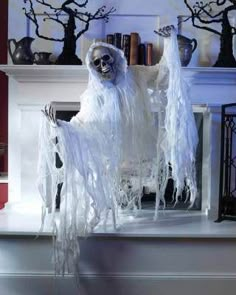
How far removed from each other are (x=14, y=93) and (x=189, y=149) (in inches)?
55.2

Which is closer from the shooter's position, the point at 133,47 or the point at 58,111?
the point at 133,47

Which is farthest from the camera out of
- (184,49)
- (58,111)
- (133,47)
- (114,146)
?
(58,111)

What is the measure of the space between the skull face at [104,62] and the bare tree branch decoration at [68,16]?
0.44m

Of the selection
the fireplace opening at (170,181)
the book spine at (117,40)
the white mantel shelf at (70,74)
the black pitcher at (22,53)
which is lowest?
the fireplace opening at (170,181)

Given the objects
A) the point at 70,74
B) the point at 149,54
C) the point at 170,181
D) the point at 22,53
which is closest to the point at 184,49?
the point at 149,54

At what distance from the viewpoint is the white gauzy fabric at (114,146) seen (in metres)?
2.30

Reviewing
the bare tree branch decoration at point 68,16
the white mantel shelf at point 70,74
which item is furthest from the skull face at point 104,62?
the bare tree branch decoration at point 68,16

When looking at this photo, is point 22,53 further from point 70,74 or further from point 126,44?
point 126,44

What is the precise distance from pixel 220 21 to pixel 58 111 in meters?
1.31

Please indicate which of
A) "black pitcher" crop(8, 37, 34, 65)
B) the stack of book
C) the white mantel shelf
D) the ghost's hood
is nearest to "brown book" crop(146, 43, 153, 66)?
the stack of book

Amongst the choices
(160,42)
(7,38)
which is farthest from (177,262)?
(7,38)

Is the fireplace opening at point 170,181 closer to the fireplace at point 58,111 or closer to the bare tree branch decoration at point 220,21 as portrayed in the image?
the fireplace at point 58,111

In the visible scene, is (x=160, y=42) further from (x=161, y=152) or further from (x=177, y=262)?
(x=177, y=262)

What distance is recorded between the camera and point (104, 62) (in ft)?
8.18
